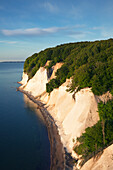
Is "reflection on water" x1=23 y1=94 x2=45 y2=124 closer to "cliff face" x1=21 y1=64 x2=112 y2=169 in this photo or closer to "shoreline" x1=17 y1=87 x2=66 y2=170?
"shoreline" x1=17 y1=87 x2=66 y2=170

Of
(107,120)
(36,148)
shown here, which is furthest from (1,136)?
(107,120)

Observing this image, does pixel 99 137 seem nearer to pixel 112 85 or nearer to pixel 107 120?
pixel 107 120

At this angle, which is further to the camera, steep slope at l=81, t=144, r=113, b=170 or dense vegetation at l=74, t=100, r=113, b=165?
dense vegetation at l=74, t=100, r=113, b=165

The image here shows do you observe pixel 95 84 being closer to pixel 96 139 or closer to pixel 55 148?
pixel 96 139

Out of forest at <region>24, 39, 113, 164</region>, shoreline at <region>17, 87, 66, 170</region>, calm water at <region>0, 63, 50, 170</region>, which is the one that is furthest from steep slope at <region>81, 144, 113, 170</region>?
calm water at <region>0, 63, 50, 170</region>

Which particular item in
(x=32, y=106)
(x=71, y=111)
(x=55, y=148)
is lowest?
(x=55, y=148)

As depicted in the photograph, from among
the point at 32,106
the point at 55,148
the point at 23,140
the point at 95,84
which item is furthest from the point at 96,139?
the point at 32,106

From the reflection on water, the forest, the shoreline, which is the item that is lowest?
the shoreline

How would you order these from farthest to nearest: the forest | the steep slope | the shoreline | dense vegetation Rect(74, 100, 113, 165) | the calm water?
the calm water, the shoreline, the forest, dense vegetation Rect(74, 100, 113, 165), the steep slope

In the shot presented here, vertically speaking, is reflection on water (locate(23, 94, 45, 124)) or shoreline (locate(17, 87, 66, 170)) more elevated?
reflection on water (locate(23, 94, 45, 124))
